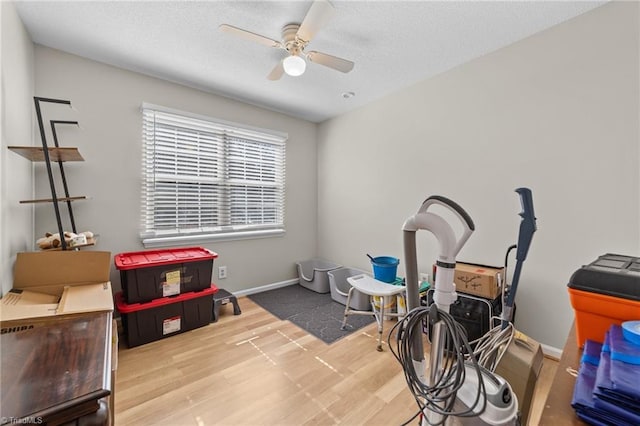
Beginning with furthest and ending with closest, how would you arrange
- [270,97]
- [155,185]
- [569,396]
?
[270,97] → [155,185] → [569,396]

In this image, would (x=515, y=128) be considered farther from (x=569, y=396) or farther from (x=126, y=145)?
(x=126, y=145)

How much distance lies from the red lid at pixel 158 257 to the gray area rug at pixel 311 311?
0.95 meters

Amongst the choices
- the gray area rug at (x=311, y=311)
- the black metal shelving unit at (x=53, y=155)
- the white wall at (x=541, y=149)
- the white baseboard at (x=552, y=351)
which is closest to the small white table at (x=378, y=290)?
the gray area rug at (x=311, y=311)

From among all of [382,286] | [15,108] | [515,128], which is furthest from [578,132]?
[15,108]

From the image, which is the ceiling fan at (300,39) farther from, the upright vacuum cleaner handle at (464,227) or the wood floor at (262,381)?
the wood floor at (262,381)

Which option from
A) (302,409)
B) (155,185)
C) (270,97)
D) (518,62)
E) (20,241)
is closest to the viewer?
(302,409)

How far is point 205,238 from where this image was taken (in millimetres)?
2848

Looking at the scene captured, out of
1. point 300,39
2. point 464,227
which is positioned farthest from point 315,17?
point 464,227

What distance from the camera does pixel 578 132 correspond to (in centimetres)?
179

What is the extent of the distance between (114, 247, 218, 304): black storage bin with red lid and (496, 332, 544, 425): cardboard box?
2274mm

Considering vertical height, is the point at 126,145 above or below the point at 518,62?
below

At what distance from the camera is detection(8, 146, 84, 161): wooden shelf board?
155 cm

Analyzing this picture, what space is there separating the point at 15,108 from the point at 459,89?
131 inches

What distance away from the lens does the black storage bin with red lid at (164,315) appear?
205 centimetres
